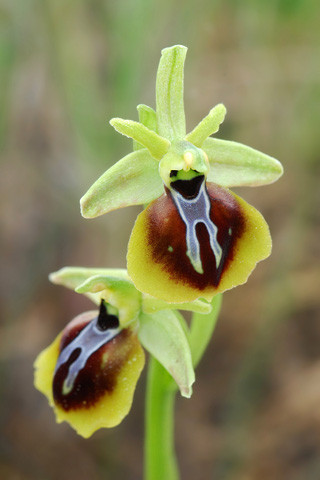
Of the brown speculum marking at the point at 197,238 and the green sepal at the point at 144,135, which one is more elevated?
the green sepal at the point at 144,135

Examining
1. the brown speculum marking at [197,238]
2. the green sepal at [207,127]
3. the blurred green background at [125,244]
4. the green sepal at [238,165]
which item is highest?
the green sepal at [207,127]

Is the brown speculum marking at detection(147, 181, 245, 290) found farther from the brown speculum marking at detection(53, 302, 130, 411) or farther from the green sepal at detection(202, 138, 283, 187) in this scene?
the brown speculum marking at detection(53, 302, 130, 411)

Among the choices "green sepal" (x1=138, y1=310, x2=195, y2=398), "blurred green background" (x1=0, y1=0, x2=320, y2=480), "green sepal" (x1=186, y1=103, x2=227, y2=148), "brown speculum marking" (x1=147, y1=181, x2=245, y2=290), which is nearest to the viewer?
"brown speculum marking" (x1=147, y1=181, x2=245, y2=290)

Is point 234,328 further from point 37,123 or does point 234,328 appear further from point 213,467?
point 37,123

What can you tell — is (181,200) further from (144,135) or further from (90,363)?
(90,363)

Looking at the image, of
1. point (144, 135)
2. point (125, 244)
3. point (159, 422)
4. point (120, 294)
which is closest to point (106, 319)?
point (120, 294)

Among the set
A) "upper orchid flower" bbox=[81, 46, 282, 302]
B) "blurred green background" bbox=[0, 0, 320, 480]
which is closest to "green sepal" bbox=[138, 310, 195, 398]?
"upper orchid flower" bbox=[81, 46, 282, 302]

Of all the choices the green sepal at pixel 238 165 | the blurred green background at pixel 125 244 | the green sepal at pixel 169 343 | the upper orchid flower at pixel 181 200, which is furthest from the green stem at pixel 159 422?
the blurred green background at pixel 125 244

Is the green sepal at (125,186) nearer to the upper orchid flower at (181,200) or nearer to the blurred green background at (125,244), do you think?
the upper orchid flower at (181,200)
